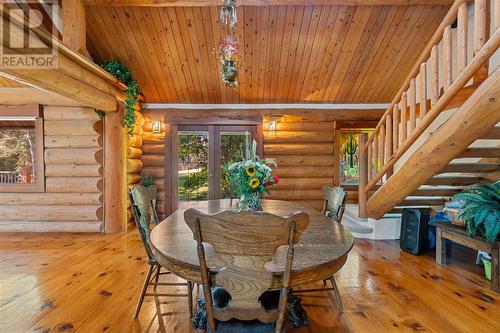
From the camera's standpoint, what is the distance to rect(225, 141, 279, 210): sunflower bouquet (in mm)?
2266

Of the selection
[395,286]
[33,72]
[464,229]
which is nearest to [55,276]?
[33,72]

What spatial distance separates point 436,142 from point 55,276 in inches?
162

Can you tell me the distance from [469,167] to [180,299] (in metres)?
3.58

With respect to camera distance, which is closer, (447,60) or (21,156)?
(447,60)

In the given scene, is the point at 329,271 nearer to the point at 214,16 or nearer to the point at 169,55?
the point at 214,16

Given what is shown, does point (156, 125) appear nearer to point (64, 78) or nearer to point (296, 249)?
point (64, 78)

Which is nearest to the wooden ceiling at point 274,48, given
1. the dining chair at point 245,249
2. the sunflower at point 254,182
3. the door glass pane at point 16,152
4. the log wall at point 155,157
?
the log wall at point 155,157

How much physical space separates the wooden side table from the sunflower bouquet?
221 cm

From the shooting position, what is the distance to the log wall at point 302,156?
588 centimetres

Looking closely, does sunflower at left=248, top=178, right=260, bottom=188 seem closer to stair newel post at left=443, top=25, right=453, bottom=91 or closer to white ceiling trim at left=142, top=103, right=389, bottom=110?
stair newel post at left=443, top=25, right=453, bottom=91

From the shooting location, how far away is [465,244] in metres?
3.06

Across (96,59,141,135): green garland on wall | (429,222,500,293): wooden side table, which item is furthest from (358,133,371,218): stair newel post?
(96,59,141,135): green garland on wall

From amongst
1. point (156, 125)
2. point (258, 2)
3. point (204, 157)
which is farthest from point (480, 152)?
point (156, 125)

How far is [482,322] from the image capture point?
2.11 m
